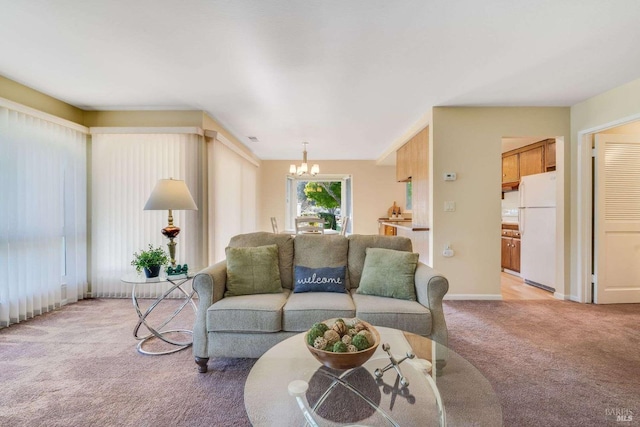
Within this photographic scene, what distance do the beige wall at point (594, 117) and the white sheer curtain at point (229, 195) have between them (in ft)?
15.1

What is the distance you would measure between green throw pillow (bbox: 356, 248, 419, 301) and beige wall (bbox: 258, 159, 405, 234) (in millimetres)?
4608

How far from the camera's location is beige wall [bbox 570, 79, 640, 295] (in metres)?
3.01

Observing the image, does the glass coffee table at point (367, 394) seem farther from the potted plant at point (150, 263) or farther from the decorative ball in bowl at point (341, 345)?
the potted plant at point (150, 263)

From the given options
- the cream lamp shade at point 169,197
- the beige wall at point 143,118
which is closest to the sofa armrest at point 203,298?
the cream lamp shade at point 169,197

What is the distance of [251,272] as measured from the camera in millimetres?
2357

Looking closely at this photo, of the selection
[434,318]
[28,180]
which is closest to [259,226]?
[28,180]

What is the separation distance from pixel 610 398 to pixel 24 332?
15.0 ft

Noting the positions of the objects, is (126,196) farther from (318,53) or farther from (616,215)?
(616,215)

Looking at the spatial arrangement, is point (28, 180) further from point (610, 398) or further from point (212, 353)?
point (610, 398)

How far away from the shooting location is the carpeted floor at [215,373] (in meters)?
1.62

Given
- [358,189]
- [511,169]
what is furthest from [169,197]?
[511,169]

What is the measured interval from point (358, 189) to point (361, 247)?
4599 millimetres

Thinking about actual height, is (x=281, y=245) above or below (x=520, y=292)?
above

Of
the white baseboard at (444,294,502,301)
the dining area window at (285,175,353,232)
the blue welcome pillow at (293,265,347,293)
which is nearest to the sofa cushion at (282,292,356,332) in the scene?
the blue welcome pillow at (293,265,347,293)
